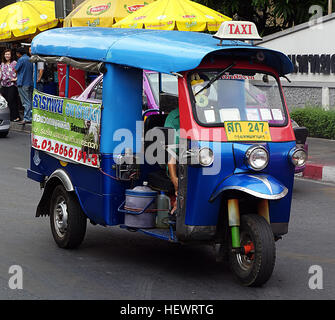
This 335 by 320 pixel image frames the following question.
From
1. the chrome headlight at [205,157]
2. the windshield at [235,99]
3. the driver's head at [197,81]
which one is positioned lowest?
the chrome headlight at [205,157]

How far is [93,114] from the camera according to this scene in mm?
7543

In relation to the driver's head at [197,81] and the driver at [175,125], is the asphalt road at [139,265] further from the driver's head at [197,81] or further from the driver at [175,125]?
the driver's head at [197,81]

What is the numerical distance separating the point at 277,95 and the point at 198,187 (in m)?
1.21

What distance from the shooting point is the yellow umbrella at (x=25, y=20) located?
22.0 meters

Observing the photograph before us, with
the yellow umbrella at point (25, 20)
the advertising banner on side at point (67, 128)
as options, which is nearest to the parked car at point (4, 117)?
the yellow umbrella at point (25, 20)

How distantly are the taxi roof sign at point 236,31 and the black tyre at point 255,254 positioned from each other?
4.82 feet

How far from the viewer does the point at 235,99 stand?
22.8ft

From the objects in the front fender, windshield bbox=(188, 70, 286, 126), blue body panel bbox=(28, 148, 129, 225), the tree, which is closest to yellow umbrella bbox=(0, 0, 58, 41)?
the tree

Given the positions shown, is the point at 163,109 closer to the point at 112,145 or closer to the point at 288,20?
the point at 112,145

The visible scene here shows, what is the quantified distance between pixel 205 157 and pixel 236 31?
1113mm

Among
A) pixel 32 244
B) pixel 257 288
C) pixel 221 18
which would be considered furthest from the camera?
pixel 221 18

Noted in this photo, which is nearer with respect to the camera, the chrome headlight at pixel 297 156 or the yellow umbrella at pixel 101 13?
the chrome headlight at pixel 297 156
